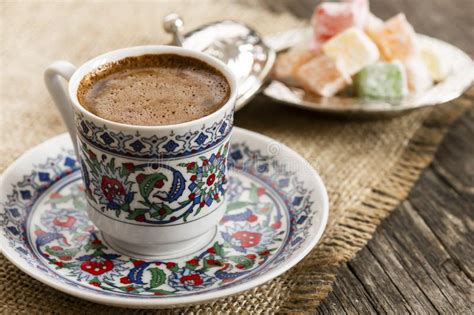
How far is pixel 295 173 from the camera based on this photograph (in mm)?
1374

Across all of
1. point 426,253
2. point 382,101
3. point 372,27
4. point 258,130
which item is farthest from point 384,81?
point 426,253

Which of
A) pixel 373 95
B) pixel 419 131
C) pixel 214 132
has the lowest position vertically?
pixel 419 131

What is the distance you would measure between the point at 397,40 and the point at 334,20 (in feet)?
0.55

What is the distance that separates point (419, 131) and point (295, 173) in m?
0.56

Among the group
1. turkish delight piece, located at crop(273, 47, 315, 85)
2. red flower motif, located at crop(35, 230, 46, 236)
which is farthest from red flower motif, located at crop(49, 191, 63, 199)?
turkish delight piece, located at crop(273, 47, 315, 85)

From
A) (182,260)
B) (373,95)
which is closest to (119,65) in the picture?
(182,260)

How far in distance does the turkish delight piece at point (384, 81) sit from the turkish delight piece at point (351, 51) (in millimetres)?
24

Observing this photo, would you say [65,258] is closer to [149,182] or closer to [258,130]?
[149,182]

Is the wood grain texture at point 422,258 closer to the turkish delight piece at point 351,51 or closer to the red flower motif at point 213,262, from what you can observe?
the red flower motif at point 213,262

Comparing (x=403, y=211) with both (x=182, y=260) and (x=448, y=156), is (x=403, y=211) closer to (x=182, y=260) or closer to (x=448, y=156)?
(x=448, y=156)

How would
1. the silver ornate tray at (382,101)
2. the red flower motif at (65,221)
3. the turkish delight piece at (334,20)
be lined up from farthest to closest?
the turkish delight piece at (334,20), the silver ornate tray at (382,101), the red flower motif at (65,221)

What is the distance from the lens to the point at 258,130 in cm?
179

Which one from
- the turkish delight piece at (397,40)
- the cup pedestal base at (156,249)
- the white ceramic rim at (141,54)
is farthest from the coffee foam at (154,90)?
the turkish delight piece at (397,40)

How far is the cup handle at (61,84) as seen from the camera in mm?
1213
